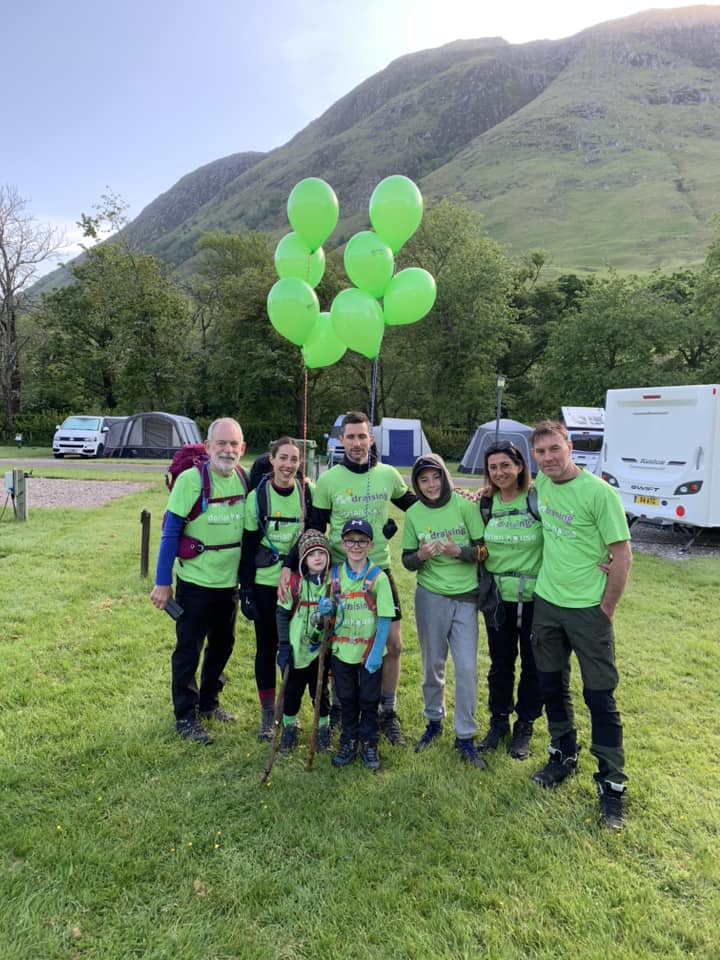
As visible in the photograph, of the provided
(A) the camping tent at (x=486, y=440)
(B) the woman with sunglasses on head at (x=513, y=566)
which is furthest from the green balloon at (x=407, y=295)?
(A) the camping tent at (x=486, y=440)

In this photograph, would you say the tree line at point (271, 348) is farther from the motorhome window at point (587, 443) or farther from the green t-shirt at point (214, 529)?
the green t-shirt at point (214, 529)

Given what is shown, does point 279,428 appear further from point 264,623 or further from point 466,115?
point 466,115

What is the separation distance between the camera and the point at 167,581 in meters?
3.07

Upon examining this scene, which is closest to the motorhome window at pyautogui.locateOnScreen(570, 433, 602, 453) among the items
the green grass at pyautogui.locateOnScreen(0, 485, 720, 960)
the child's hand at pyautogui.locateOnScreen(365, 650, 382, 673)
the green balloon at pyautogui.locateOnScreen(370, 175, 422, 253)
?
the green grass at pyautogui.locateOnScreen(0, 485, 720, 960)

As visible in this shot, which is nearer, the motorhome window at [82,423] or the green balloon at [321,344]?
the green balloon at [321,344]

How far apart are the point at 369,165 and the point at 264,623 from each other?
15215 centimetres

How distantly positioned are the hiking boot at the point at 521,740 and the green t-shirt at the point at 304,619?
4.28ft

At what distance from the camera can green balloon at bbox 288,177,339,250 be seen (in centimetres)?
357

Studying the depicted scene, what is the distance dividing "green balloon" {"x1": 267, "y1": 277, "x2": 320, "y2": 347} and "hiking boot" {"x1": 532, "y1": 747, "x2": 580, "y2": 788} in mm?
2986

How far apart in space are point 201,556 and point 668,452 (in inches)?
284

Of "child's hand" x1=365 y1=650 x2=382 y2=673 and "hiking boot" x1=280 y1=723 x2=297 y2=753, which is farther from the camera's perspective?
"hiking boot" x1=280 y1=723 x2=297 y2=753

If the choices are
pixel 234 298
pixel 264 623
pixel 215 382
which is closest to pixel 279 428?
pixel 215 382

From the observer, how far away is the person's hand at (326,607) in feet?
9.52

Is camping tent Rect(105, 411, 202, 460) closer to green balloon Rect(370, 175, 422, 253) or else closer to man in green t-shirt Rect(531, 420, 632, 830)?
green balloon Rect(370, 175, 422, 253)
